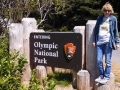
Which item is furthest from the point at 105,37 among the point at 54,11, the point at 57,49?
the point at 54,11

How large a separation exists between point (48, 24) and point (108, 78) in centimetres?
1677

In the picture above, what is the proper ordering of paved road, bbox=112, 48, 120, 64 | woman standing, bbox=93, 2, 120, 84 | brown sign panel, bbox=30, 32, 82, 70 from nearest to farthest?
woman standing, bbox=93, 2, 120, 84
brown sign panel, bbox=30, 32, 82, 70
paved road, bbox=112, 48, 120, 64

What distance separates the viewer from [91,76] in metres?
4.55

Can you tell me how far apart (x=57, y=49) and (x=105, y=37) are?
100 cm

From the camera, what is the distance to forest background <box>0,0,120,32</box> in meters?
7.69

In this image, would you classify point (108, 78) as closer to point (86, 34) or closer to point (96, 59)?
point (96, 59)

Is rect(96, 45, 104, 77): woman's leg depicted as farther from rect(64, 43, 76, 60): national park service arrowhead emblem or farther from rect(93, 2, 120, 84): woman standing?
rect(64, 43, 76, 60): national park service arrowhead emblem

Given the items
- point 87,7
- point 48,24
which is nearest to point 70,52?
point 87,7

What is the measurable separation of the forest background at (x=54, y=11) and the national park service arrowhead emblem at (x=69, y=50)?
10.5 ft

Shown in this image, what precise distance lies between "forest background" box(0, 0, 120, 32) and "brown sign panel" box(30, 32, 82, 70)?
257cm

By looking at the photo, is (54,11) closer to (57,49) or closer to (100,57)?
(57,49)

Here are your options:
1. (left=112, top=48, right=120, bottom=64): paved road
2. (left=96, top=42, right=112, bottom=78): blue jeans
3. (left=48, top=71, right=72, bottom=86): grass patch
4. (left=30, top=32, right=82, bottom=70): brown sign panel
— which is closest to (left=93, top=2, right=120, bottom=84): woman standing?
(left=96, top=42, right=112, bottom=78): blue jeans

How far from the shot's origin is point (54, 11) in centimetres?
1421

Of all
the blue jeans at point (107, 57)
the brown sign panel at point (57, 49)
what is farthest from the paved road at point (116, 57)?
the blue jeans at point (107, 57)
